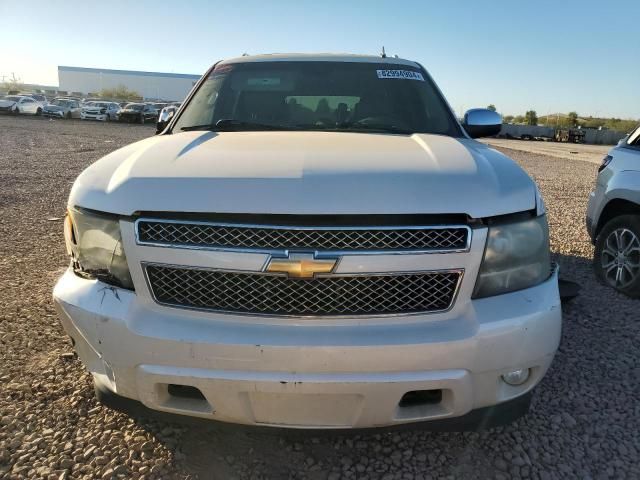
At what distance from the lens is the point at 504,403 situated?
6.36ft

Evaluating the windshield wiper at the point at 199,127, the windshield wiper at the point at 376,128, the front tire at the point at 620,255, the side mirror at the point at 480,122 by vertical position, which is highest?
the side mirror at the point at 480,122

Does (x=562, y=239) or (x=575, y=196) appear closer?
(x=562, y=239)

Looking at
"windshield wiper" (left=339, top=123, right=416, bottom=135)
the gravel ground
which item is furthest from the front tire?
"windshield wiper" (left=339, top=123, right=416, bottom=135)

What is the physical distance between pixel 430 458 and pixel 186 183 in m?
1.58

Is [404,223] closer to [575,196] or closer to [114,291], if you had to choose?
[114,291]

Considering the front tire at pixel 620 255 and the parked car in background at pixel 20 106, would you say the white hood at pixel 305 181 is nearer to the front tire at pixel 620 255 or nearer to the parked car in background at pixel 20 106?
the front tire at pixel 620 255

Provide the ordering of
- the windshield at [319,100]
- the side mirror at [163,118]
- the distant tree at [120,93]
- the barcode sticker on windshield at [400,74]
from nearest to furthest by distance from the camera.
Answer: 1. the windshield at [319,100]
2. the barcode sticker on windshield at [400,74]
3. the side mirror at [163,118]
4. the distant tree at [120,93]

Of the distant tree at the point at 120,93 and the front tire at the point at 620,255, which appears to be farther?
the distant tree at the point at 120,93

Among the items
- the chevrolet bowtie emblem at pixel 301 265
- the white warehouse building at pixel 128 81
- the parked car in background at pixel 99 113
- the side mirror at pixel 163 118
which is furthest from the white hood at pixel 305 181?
the white warehouse building at pixel 128 81

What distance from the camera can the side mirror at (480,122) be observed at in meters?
3.46

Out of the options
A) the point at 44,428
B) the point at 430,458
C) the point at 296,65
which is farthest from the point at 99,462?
the point at 296,65

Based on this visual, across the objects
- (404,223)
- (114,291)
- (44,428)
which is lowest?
(44,428)

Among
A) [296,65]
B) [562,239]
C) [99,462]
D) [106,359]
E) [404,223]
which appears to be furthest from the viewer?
[562,239]

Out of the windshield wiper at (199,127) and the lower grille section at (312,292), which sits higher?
the windshield wiper at (199,127)
